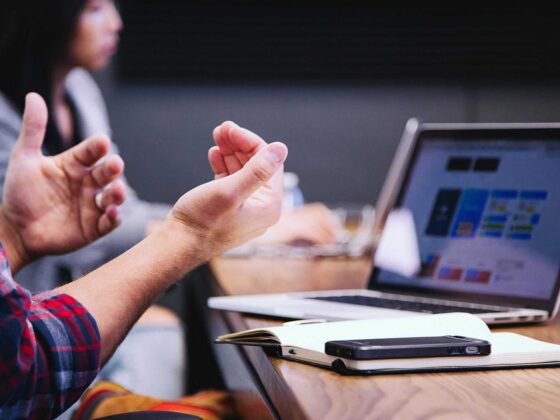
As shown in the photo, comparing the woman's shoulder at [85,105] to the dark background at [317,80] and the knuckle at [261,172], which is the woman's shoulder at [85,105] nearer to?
the dark background at [317,80]

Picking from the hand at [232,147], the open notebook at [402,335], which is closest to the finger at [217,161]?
the hand at [232,147]

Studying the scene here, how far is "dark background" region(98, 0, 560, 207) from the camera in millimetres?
3727

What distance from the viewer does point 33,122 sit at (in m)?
1.43

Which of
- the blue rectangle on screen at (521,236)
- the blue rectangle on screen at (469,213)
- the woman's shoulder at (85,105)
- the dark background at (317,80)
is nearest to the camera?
the blue rectangle on screen at (521,236)

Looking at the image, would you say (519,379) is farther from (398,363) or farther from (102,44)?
(102,44)

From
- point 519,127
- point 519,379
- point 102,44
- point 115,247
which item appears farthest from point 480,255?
point 102,44

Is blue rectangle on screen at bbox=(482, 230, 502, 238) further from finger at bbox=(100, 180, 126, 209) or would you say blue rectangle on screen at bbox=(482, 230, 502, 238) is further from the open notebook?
finger at bbox=(100, 180, 126, 209)

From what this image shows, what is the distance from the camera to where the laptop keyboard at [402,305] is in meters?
1.20

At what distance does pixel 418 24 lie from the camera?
12.6ft

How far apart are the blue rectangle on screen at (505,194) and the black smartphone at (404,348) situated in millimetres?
506

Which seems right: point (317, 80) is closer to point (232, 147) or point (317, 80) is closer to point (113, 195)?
point (113, 195)

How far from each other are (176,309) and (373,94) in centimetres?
137

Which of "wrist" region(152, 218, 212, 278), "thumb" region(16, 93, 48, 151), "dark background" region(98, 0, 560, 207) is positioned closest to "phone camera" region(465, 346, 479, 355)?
"wrist" region(152, 218, 212, 278)

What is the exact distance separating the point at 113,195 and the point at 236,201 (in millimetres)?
493
